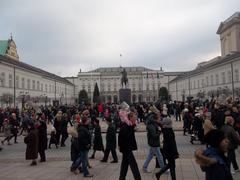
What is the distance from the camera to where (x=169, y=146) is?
7.70 metres

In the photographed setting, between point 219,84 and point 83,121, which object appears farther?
point 219,84

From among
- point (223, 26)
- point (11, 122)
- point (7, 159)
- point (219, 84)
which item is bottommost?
point (7, 159)

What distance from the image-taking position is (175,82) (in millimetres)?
111812

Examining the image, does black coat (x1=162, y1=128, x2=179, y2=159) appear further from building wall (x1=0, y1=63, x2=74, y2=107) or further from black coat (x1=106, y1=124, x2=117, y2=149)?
building wall (x1=0, y1=63, x2=74, y2=107)

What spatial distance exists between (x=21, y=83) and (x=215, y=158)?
65.0 meters

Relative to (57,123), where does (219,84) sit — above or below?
above

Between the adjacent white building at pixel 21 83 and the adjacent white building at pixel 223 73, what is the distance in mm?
33623

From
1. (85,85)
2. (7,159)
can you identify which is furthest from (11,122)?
(85,85)

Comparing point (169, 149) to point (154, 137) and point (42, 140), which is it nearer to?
point (154, 137)

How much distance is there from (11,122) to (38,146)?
687cm

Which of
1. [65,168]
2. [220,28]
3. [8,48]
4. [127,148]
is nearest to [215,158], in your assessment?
[127,148]

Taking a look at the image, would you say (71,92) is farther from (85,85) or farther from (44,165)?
(44,165)

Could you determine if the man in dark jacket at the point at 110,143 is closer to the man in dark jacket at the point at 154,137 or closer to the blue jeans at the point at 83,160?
the blue jeans at the point at 83,160

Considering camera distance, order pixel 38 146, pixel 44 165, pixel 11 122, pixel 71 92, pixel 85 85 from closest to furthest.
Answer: pixel 44 165 < pixel 38 146 < pixel 11 122 < pixel 71 92 < pixel 85 85
